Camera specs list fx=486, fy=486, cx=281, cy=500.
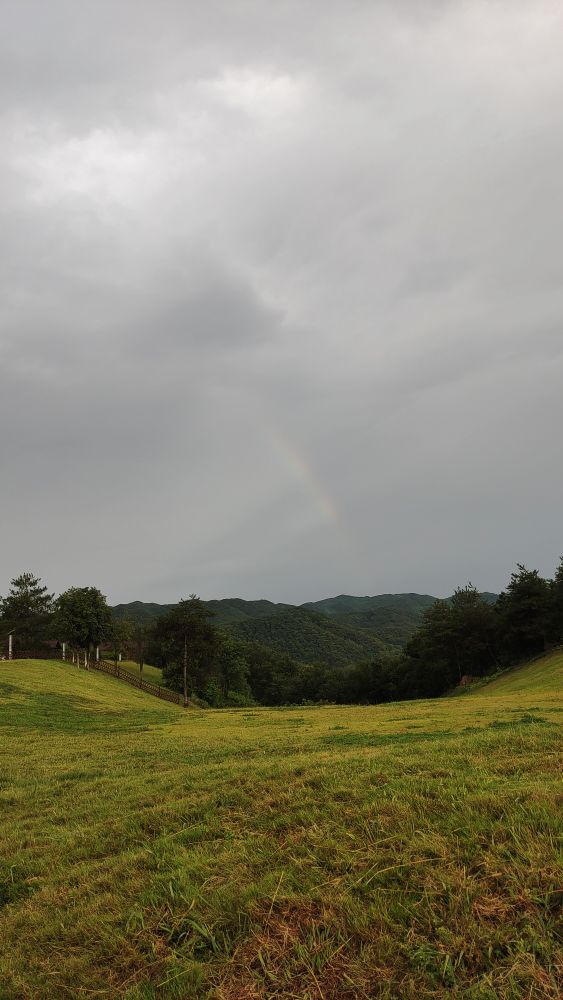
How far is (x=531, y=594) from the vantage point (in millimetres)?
57344

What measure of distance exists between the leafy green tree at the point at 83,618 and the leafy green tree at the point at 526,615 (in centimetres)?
4963

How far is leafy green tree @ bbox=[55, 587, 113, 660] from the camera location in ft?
195

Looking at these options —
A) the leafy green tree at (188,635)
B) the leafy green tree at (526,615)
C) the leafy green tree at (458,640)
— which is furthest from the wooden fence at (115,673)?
the leafy green tree at (526,615)

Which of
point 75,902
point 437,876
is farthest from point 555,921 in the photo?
point 75,902

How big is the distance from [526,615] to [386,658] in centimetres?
4244

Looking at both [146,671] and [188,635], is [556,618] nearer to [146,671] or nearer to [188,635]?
[188,635]

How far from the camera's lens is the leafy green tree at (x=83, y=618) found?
5956 cm

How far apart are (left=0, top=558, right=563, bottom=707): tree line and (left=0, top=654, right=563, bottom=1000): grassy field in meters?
53.5

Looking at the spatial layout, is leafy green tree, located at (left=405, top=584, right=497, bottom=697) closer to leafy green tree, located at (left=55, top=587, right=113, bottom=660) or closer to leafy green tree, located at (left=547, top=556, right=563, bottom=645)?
leafy green tree, located at (left=547, top=556, right=563, bottom=645)

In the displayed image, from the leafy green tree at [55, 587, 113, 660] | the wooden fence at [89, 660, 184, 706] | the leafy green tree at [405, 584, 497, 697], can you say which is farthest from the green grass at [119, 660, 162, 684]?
the leafy green tree at [405, 584, 497, 697]

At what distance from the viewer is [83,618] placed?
59.8m

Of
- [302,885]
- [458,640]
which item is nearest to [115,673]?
[458,640]

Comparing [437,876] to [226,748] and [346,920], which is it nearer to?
[346,920]

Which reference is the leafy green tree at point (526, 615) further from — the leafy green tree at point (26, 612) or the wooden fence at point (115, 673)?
the leafy green tree at point (26, 612)
